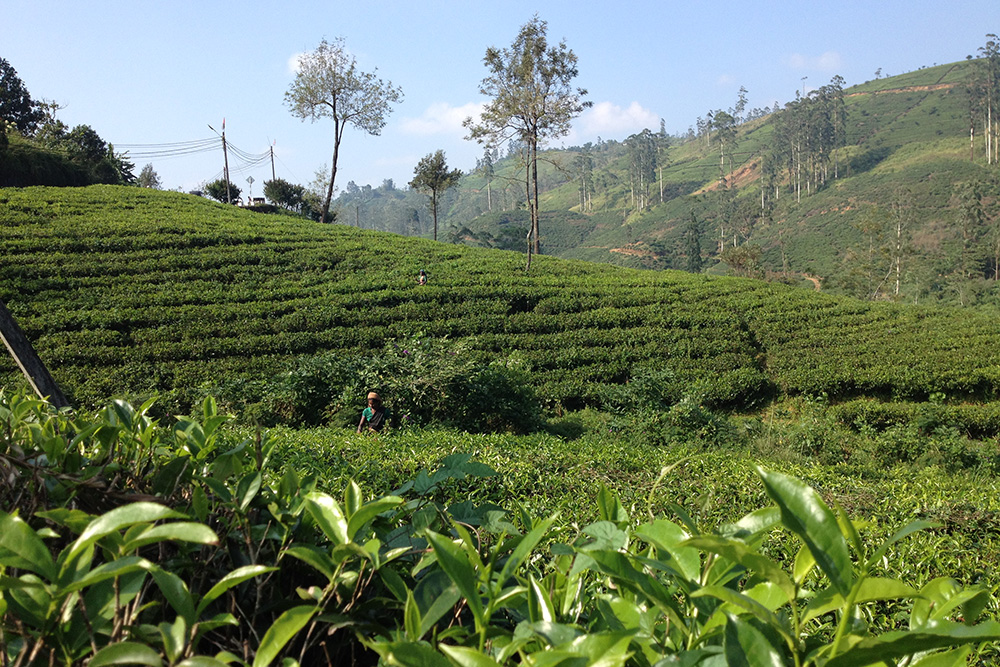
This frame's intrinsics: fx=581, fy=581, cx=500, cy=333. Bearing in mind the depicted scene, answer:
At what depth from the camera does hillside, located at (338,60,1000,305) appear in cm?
3008

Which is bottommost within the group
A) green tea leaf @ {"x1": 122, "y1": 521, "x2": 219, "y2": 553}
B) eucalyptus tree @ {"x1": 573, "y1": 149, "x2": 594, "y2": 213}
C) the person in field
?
the person in field

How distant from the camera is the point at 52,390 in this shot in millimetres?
3695

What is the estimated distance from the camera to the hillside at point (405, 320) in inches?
336

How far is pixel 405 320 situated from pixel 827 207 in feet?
148

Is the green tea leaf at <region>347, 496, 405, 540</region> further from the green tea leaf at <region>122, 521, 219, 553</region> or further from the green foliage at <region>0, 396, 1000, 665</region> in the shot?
the green tea leaf at <region>122, 521, 219, 553</region>

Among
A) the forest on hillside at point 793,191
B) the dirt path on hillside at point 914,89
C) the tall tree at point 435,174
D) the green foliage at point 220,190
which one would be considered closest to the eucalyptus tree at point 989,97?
the forest on hillside at point 793,191

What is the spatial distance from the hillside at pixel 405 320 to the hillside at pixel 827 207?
9431 millimetres

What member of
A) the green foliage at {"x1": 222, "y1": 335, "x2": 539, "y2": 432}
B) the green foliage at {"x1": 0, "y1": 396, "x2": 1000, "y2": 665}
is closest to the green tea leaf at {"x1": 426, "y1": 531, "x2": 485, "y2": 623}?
the green foliage at {"x1": 0, "y1": 396, "x2": 1000, "y2": 665}

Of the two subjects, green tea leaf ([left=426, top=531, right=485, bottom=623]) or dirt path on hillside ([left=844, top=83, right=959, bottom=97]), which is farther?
dirt path on hillside ([left=844, top=83, right=959, bottom=97])

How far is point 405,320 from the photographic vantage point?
10.5 metres

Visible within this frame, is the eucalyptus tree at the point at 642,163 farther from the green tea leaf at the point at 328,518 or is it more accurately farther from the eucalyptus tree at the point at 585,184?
the green tea leaf at the point at 328,518

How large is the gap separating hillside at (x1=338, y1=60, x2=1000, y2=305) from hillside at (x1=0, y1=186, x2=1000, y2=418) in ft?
30.9

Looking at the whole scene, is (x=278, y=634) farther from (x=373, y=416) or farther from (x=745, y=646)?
(x=373, y=416)

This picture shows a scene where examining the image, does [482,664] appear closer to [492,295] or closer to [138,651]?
[138,651]
